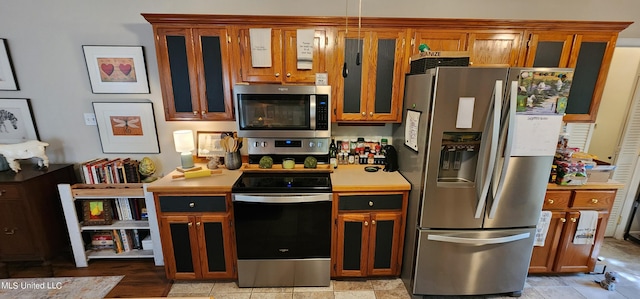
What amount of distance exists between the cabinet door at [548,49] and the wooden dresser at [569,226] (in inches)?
40.5

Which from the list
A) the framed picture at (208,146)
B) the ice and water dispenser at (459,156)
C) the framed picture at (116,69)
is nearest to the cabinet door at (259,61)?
the framed picture at (208,146)

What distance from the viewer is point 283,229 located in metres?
1.99

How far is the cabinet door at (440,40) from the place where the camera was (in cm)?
202

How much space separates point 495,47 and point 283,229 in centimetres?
227

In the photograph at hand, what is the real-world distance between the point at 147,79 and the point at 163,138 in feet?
1.90

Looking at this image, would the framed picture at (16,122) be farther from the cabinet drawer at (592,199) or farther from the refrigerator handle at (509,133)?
the cabinet drawer at (592,199)

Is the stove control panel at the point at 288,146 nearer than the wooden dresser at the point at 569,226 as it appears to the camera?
No

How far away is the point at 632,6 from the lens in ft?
7.59

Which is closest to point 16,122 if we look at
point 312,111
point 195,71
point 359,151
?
point 195,71

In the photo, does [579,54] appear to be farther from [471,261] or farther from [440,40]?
[471,261]

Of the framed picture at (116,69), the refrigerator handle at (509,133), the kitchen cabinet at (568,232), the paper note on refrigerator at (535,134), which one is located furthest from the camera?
the framed picture at (116,69)

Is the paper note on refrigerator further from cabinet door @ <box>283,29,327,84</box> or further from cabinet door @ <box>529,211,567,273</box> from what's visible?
cabinet door @ <box>283,29,327,84</box>

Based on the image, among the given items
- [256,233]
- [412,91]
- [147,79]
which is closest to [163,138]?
[147,79]

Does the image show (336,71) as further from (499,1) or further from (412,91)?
(499,1)
